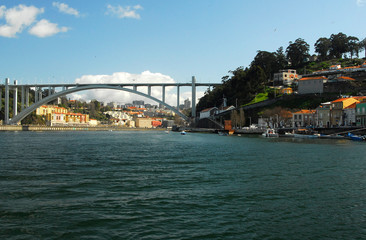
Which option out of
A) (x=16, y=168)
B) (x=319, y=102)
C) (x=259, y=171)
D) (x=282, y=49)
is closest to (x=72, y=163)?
(x=16, y=168)

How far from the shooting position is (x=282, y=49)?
361ft

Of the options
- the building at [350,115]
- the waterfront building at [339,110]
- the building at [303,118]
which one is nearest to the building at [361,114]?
the building at [350,115]

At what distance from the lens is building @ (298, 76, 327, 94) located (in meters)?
70.8

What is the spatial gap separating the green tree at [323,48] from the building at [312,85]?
1490 inches

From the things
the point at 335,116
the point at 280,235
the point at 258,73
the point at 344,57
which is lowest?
the point at 280,235

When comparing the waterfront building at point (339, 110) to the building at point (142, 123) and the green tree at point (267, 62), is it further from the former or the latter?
the building at point (142, 123)

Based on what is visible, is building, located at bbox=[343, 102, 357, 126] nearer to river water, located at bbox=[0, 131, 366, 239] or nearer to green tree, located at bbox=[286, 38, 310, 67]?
river water, located at bbox=[0, 131, 366, 239]

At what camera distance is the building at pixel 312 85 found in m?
70.8

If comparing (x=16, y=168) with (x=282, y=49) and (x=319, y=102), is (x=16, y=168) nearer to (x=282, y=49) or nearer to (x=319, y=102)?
(x=319, y=102)

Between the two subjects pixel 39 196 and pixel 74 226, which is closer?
pixel 74 226

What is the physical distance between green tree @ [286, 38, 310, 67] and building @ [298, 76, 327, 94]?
33.8 meters

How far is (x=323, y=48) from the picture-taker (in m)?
105

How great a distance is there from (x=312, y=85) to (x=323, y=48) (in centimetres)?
3889

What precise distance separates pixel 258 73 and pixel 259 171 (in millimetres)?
73070
